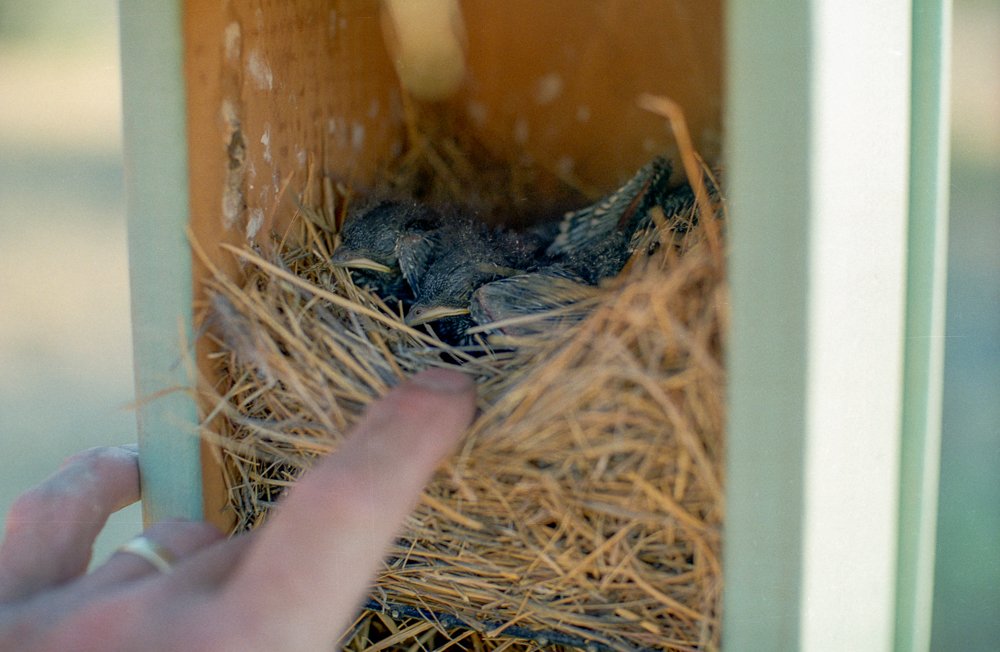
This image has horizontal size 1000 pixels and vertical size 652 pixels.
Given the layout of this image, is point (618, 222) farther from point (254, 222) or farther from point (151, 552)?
point (151, 552)

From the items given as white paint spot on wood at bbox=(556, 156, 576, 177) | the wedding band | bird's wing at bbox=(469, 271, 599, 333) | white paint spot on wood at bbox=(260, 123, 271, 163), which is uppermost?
white paint spot on wood at bbox=(260, 123, 271, 163)

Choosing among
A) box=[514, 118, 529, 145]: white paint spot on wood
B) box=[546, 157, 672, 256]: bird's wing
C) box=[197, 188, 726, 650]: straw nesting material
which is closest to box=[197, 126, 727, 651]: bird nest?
box=[197, 188, 726, 650]: straw nesting material

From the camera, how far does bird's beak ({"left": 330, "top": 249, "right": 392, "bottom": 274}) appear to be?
0.84 m

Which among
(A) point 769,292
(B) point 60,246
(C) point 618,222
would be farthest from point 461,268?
(B) point 60,246

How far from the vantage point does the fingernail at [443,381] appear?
0.61m

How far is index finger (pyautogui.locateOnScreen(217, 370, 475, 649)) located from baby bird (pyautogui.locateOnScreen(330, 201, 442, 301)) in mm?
306

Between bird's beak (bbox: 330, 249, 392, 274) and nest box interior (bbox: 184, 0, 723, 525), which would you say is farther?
bird's beak (bbox: 330, 249, 392, 274)

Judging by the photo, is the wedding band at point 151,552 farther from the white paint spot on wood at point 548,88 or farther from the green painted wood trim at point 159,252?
the white paint spot on wood at point 548,88

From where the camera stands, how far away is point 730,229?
0.53 metres

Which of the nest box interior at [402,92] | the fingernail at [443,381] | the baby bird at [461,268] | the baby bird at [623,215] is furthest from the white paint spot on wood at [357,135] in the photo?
the fingernail at [443,381]

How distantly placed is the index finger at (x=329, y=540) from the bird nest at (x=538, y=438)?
82mm

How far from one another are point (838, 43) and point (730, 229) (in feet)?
0.39

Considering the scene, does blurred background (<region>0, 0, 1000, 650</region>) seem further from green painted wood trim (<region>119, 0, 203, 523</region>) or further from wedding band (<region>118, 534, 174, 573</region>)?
wedding band (<region>118, 534, 174, 573</region>)

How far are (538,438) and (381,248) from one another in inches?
13.1
